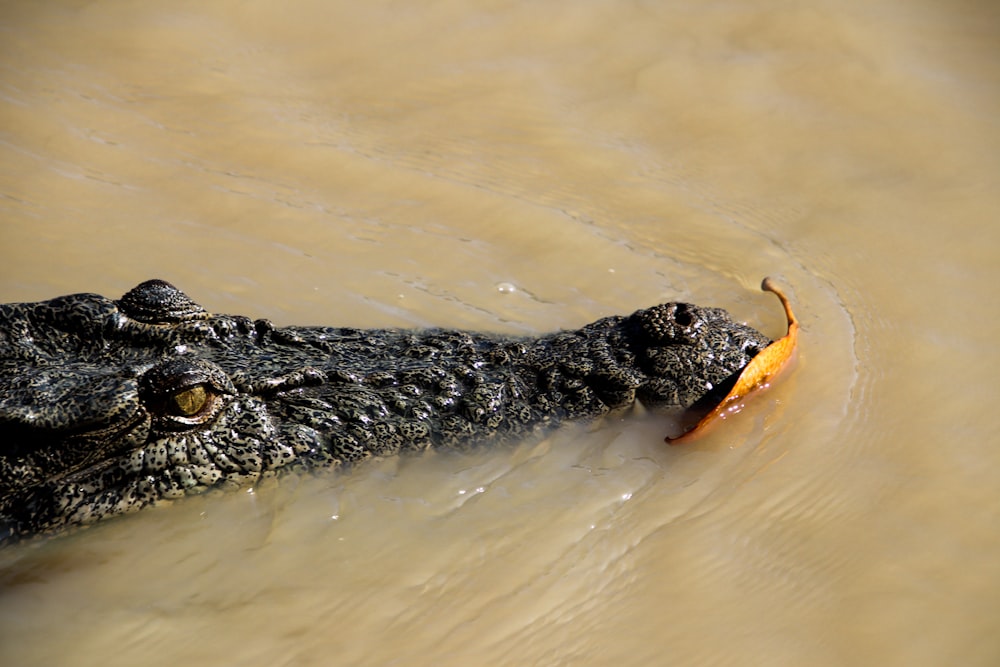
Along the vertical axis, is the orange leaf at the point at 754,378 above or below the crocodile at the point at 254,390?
above

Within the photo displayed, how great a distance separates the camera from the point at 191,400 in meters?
2.91

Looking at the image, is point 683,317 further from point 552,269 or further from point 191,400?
point 191,400

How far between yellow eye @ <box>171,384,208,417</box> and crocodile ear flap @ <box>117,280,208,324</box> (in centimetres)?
40

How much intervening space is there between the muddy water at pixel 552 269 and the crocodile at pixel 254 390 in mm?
152

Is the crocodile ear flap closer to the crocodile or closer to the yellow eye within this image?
the crocodile

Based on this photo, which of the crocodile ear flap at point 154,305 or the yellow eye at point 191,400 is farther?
the crocodile ear flap at point 154,305

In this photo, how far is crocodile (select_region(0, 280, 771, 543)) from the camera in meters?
2.86

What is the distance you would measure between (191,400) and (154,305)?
0.45 meters

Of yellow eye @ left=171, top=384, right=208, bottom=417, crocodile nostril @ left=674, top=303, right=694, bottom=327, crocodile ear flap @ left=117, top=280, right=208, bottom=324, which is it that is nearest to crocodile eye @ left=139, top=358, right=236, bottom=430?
yellow eye @ left=171, top=384, right=208, bottom=417

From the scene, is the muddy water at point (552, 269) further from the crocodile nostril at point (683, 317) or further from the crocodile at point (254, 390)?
the crocodile nostril at point (683, 317)

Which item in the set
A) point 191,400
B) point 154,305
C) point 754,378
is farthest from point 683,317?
point 154,305

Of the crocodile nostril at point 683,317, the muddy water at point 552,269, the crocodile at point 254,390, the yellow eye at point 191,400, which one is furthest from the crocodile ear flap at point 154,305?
the crocodile nostril at point 683,317

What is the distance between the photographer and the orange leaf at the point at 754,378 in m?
3.33

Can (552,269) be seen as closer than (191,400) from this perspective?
No
